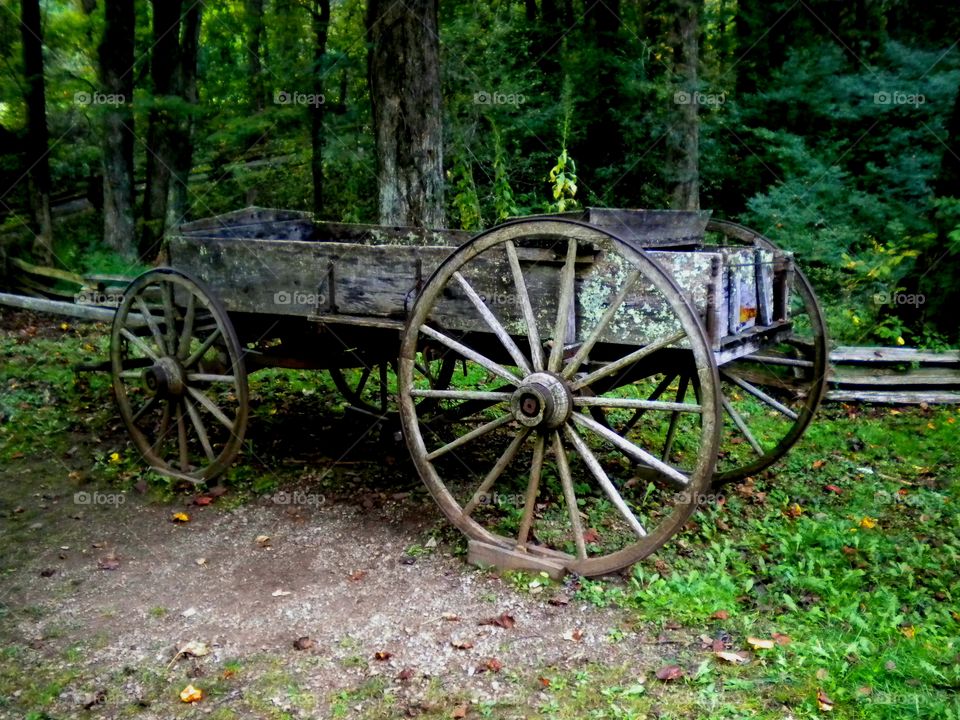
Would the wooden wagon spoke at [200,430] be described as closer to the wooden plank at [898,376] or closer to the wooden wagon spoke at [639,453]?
the wooden wagon spoke at [639,453]

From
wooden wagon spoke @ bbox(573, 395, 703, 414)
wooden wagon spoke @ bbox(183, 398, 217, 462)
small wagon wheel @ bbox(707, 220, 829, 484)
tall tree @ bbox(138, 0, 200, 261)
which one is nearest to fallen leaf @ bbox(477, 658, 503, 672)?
wooden wagon spoke @ bbox(573, 395, 703, 414)

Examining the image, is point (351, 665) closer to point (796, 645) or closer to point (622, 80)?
point (796, 645)

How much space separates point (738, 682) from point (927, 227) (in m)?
6.57

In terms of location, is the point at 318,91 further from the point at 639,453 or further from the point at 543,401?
the point at 639,453

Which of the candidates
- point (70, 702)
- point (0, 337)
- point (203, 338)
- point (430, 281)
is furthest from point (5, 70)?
point (70, 702)

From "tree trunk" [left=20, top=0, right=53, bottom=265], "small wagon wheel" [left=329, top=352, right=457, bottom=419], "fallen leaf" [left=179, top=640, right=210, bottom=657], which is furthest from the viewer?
"tree trunk" [left=20, top=0, right=53, bottom=265]

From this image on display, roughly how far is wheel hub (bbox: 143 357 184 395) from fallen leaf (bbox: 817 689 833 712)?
13.5 feet

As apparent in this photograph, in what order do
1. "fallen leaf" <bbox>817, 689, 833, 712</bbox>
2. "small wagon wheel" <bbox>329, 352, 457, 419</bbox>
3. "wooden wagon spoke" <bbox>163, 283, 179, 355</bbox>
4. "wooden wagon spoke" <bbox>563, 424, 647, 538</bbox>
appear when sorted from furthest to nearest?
1. "small wagon wheel" <bbox>329, 352, 457, 419</bbox>
2. "wooden wagon spoke" <bbox>163, 283, 179, 355</bbox>
3. "wooden wagon spoke" <bbox>563, 424, 647, 538</bbox>
4. "fallen leaf" <bbox>817, 689, 833, 712</bbox>

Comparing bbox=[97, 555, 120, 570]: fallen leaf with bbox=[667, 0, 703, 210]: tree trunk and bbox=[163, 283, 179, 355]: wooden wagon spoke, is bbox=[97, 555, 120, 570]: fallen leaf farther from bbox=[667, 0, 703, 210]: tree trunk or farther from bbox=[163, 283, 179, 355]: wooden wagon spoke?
bbox=[667, 0, 703, 210]: tree trunk

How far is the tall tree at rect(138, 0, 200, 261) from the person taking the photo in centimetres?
1242

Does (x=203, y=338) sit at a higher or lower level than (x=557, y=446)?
higher

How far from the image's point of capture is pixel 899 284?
8.20 meters

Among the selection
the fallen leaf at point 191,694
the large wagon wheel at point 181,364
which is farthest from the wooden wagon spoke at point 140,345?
the fallen leaf at point 191,694

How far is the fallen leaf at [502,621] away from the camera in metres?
3.68
